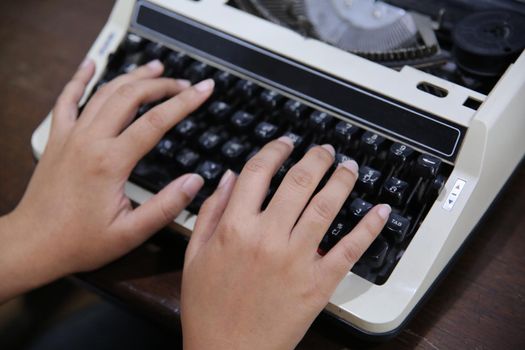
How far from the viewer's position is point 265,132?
896 mm

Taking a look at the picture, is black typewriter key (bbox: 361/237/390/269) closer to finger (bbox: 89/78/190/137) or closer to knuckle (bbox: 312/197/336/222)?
knuckle (bbox: 312/197/336/222)

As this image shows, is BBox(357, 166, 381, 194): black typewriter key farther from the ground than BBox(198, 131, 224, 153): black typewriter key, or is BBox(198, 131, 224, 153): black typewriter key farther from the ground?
BBox(357, 166, 381, 194): black typewriter key

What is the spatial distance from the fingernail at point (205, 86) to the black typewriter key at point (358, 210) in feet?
0.96

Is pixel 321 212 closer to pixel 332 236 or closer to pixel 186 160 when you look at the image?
pixel 332 236

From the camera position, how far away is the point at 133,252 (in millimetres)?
907

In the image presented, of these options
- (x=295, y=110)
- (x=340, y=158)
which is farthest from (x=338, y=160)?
(x=295, y=110)

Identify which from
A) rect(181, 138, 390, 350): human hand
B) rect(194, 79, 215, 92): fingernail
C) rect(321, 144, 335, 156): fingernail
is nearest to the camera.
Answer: rect(181, 138, 390, 350): human hand

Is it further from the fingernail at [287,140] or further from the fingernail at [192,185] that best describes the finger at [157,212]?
the fingernail at [287,140]

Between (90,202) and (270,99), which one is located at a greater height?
(270,99)

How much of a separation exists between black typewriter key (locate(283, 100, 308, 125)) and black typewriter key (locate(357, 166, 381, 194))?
0.14 meters

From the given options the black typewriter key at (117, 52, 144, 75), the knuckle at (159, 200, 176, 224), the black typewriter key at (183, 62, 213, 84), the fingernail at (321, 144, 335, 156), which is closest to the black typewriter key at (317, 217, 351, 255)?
the fingernail at (321, 144, 335, 156)

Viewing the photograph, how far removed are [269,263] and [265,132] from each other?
0.23m

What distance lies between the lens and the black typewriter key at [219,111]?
3.08 feet

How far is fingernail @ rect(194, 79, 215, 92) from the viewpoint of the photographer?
93 cm
